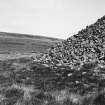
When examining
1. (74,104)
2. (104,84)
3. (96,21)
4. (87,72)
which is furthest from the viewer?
(96,21)

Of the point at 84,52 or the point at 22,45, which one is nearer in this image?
the point at 84,52

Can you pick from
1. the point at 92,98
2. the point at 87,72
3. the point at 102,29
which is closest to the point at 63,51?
the point at 102,29

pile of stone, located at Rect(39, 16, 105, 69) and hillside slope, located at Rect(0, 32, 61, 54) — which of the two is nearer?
pile of stone, located at Rect(39, 16, 105, 69)

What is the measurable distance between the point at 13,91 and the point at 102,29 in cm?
1536

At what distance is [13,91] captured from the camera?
8711 millimetres

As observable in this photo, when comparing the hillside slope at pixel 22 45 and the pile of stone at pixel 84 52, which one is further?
the hillside slope at pixel 22 45

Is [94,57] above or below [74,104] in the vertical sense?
above

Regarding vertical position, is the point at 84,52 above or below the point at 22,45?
below

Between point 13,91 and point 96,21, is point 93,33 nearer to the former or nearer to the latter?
point 96,21

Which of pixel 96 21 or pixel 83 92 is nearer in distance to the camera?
pixel 83 92

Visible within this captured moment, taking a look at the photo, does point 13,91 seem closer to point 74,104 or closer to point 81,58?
point 74,104

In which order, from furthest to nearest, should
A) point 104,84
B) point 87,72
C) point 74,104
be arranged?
point 87,72, point 104,84, point 74,104

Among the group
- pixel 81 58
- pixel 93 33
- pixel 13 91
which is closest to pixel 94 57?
pixel 81 58

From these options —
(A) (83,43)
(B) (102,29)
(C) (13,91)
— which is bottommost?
(C) (13,91)
